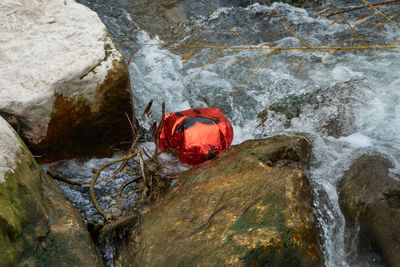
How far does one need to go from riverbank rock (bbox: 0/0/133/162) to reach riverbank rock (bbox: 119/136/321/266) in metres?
0.96

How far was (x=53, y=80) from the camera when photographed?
3.00 m

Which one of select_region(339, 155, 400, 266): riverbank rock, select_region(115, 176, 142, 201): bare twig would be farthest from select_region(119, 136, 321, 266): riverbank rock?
select_region(339, 155, 400, 266): riverbank rock

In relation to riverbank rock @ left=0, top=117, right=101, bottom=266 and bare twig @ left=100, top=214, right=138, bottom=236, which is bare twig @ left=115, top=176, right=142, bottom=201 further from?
riverbank rock @ left=0, top=117, right=101, bottom=266

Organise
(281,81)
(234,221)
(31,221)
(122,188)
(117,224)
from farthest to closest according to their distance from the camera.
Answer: (281,81), (122,188), (117,224), (234,221), (31,221)

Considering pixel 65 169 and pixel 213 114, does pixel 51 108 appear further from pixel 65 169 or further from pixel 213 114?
pixel 213 114

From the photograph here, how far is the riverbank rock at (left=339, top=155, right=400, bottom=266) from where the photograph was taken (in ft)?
8.11

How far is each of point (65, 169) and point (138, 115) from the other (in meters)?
1.06

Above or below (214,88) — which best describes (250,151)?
above

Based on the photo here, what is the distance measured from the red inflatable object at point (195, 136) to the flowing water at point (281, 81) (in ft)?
1.38

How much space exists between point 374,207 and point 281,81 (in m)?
2.28

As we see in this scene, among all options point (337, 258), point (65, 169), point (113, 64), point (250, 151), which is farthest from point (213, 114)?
point (337, 258)

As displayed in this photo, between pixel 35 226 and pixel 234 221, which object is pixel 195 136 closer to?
pixel 234 221

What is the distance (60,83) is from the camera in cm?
302

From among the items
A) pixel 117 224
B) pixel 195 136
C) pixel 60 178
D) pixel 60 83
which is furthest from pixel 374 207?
pixel 60 83
